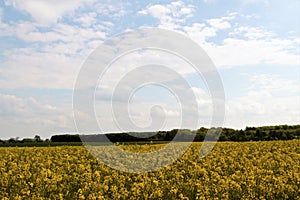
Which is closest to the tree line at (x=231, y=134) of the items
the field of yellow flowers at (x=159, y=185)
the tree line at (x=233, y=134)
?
the tree line at (x=233, y=134)

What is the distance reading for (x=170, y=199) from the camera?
1070 centimetres

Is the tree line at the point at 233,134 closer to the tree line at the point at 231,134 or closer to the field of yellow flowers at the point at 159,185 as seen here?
the tree line at the point at 231,134

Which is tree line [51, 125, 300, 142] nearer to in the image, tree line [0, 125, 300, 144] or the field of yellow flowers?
tree line [0, 125, 300, 144]

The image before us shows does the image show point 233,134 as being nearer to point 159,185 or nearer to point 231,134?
point 231,134

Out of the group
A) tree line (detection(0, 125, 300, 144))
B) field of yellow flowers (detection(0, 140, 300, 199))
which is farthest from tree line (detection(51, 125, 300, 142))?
field of yellow flowers (detection(0, 140, 300, 199))

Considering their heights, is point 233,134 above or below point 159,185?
above

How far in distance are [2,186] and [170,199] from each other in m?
6.60

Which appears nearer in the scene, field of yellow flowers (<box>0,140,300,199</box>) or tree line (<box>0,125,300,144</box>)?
field of yellow flowers (<box>0,140,300,199</box>)

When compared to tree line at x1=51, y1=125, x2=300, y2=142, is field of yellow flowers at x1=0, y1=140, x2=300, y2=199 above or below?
below

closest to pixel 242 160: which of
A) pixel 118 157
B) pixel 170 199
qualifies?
pixel 118 157

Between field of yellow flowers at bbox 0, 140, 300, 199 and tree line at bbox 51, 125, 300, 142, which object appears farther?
tree line at bbox 51, 125, 300, 142

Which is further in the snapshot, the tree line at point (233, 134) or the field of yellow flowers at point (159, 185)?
the tree line at point (233, 134)

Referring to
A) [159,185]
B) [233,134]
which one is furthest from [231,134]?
A: [159,185]

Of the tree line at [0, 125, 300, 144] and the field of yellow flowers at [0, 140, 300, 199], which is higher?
the tree line at [0, 125, 300, 144]
